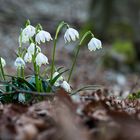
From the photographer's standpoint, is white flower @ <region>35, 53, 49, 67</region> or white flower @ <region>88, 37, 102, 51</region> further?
white flower @ <region>88, 37, 102, 51</region>

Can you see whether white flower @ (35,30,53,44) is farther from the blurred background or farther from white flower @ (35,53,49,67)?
the blurred background

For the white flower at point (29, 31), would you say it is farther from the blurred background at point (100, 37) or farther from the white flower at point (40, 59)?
the blurred background at point (100, 37)

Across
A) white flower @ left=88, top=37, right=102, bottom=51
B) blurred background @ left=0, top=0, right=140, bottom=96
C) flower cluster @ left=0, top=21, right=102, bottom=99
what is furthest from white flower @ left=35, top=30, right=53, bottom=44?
blurred background @ left=0, top=0, right=140, bottom=96

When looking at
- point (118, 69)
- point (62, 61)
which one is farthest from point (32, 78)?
point (62, 61)

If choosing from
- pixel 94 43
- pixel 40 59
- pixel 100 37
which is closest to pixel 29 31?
pixel 40 59

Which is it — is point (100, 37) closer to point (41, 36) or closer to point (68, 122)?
point (41, 36)

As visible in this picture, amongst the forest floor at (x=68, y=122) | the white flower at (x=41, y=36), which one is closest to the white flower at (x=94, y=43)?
the white flower at (x=41, y=36)

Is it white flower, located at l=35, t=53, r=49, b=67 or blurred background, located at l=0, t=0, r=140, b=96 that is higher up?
blurred background, located at l=0, t=0, r=140, b=96

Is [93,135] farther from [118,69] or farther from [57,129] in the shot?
[118,69]

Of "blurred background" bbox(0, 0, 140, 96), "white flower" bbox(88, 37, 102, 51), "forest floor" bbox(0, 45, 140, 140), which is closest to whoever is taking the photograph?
"forest floor" bbox(0, 45, 140, 140)
